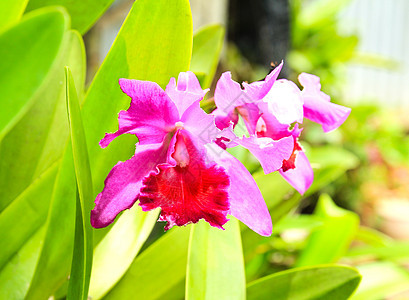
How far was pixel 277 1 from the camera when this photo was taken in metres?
2.18

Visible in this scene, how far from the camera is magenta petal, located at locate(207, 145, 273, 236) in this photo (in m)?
0.37

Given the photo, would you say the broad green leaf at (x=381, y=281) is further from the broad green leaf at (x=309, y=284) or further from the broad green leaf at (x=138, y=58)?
the broad green leaf at (x=138, y=58)

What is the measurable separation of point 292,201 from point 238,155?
0.10m

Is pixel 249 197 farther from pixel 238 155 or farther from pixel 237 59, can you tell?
pixel 237 59

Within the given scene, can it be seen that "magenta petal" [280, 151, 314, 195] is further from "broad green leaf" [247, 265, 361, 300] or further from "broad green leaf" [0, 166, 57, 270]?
"broad green leaf" [0, 166, 57, 270]

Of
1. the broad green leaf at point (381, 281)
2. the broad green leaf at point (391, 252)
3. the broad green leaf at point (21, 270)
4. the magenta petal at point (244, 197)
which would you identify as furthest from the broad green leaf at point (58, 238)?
the broad green leaf at point (391, 252)

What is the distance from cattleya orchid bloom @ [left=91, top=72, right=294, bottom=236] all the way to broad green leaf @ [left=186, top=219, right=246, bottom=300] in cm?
7

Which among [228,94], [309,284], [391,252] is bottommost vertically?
[391,252]

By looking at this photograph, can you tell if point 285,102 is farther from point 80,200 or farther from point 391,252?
point 391,252

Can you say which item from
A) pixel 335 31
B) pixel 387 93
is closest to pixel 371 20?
pixel 387 93

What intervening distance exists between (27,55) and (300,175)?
290 mm

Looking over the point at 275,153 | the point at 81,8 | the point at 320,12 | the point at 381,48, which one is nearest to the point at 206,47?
the point at 81,8

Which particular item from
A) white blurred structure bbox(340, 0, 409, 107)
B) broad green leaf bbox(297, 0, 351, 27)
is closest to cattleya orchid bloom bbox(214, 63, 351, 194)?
broad green leaf bbox(297, 0, 351, 27)

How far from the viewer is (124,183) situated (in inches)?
14.0
